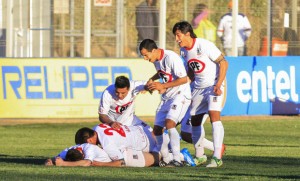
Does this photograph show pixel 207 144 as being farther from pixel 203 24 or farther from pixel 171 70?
pixel 203 24

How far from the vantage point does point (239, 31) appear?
2883 cm

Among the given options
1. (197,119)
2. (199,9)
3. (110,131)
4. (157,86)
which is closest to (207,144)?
(197,119)

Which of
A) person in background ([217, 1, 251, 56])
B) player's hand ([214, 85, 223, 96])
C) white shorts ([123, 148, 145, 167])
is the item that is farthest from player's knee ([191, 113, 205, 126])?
person in background ([217, 1, 251, 56])

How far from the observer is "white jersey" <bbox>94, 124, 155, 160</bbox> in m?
15.5

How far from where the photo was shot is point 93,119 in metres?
26.5

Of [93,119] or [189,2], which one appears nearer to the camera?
[93,119]

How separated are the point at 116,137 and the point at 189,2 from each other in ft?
43.1

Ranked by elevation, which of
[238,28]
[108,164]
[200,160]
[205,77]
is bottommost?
[200,160]

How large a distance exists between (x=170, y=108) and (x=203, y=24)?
42.0 feet

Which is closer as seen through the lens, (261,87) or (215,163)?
(215,163)

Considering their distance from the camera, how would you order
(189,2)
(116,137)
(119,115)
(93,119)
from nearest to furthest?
(116,137) < (119,115) < (93,119) < (189,2)

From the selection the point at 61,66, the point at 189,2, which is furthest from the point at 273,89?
the point at 61,66

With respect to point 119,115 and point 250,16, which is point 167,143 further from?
point 250,16

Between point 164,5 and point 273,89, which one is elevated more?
point 164,5
